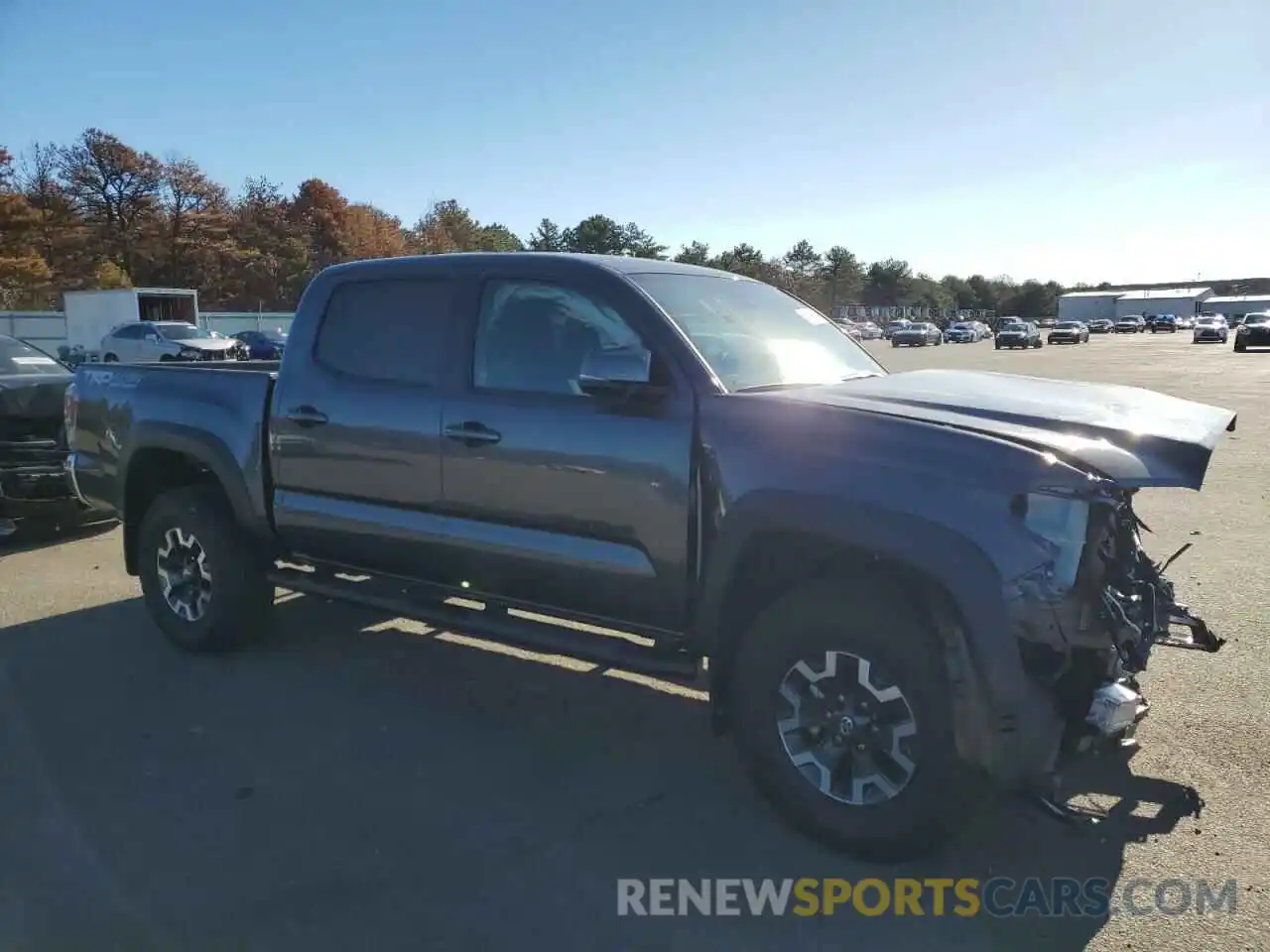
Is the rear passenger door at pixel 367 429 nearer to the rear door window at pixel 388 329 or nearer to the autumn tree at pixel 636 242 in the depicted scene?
the rear door window at pixel 388 329

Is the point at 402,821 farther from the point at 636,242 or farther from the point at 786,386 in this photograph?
the point at 636,242

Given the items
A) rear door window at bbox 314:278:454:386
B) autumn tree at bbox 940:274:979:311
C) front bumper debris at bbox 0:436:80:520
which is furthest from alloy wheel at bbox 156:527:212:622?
autumn tree at bbox 940:274:979:311

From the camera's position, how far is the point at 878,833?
10.4 ft

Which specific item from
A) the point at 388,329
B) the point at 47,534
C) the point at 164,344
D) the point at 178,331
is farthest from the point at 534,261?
the point at 178,331

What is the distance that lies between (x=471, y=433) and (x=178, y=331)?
28258 millimetres

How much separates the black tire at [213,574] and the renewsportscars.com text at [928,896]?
2987 mm

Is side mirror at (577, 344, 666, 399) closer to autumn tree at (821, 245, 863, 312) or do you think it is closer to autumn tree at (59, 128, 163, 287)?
autumn tree at (59, 128, 163, 287)

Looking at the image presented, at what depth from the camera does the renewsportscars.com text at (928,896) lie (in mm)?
3033

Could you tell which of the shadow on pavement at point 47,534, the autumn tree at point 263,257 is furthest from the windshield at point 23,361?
the autumn tree at point 263,257

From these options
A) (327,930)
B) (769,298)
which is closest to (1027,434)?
(769,298)

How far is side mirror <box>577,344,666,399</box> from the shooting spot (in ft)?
11.6

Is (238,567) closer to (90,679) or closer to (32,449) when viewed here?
(90,679)

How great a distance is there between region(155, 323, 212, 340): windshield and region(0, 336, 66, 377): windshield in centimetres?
2095

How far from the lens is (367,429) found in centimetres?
458
